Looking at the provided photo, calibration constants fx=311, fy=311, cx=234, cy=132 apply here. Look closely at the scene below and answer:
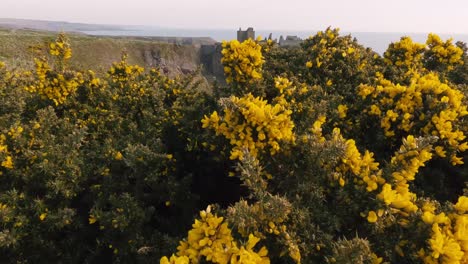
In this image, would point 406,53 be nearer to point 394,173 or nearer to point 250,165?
point 394,173

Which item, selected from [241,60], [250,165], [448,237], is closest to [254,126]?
[250,165]

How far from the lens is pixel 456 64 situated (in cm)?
668

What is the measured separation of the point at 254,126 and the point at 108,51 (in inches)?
Result: 2052

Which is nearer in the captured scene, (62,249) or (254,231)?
(254,231)

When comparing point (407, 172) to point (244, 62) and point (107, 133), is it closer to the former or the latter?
point (244, 62)

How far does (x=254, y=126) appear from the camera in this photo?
8.83 feet

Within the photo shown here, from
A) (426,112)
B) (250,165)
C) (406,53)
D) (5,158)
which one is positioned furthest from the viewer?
(406,53)

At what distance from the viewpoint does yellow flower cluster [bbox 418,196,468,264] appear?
1.84m

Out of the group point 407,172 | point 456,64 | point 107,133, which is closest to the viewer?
point 407,172

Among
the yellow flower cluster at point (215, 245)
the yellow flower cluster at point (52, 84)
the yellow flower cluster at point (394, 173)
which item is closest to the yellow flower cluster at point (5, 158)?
the yellow flower cluster at point (52, 84)

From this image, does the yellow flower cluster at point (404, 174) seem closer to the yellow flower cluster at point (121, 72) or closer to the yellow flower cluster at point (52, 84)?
the yellow flower cluster at point (52, 84)

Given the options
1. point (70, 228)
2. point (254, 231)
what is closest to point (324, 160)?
point (254, 231)

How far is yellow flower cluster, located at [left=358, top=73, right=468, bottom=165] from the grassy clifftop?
34.5 m

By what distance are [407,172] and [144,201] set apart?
2.90 meters
